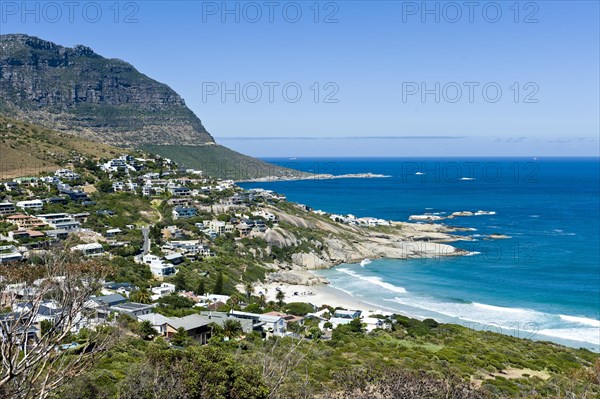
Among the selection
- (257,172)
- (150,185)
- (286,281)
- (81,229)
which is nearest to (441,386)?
(286,281)

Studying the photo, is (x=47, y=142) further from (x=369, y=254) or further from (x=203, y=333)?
(x=203, y=333)

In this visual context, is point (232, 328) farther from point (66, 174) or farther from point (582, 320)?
point (66, 174)

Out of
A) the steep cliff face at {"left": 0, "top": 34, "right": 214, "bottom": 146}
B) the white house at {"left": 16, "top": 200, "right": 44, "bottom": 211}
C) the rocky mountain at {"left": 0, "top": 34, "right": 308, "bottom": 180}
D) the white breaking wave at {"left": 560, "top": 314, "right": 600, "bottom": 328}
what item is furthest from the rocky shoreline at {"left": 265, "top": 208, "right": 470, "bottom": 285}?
the steep cliff face at {"left": 0, "top": 34, "right": 214, "bottom": 146}

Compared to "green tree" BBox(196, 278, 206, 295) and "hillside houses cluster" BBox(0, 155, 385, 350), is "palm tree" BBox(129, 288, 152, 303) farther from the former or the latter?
"green tree" BBox(196, 278, 206, 295)

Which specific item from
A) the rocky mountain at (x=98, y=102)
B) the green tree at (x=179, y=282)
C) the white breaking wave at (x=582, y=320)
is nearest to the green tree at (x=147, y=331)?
the green tree at (x=179, y=282)

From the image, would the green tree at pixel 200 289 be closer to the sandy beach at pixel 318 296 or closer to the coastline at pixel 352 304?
the coastline at pixel 352 304

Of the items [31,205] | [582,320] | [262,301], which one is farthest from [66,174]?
[582,320]
